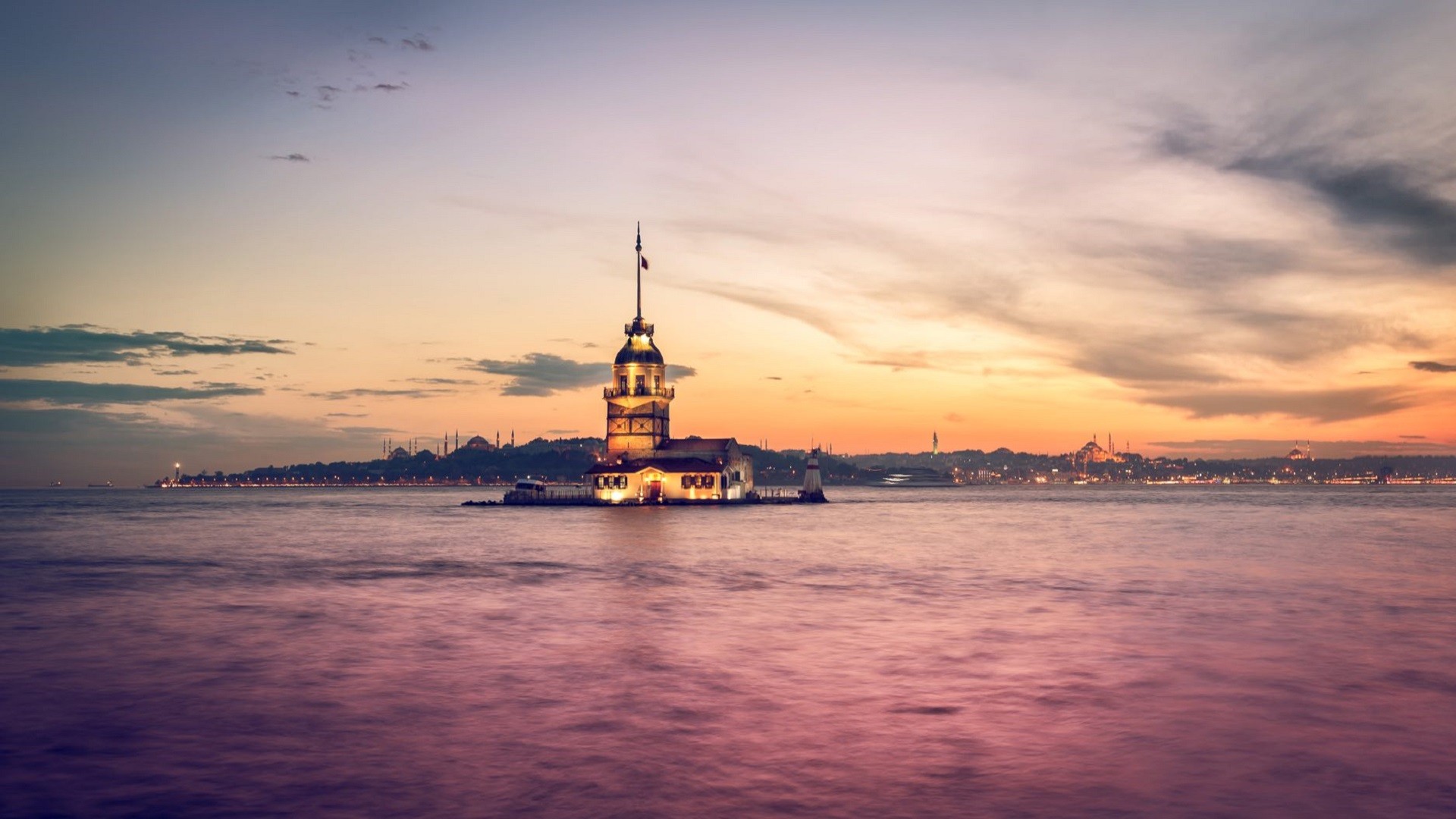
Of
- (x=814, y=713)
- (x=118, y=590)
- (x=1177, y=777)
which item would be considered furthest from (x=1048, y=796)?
(x=118, y=590)

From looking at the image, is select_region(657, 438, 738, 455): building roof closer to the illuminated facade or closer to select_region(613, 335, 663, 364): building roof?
the illuminated facade

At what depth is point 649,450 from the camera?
400ft

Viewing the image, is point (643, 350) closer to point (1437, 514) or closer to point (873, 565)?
point (873, 565)

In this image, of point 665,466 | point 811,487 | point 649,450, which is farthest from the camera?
point 811,487

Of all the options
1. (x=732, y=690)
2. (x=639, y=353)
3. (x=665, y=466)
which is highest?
(x=639, y=353)

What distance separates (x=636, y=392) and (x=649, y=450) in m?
7.10

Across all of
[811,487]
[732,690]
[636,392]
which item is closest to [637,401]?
[636,392]

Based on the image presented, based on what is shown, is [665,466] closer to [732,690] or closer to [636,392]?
[636,392]

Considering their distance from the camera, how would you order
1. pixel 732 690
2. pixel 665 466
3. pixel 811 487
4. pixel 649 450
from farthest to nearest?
pixel 811 487, pixel 649 450, pixel 665 466, pixel 732 690

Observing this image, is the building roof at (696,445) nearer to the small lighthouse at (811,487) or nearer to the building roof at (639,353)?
the building roof at (639,353)

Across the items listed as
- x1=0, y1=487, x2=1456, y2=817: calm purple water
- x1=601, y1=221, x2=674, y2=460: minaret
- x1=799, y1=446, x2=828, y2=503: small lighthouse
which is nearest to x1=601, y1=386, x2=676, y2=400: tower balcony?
x1=601, y1=221, x2=674, y2=460: minaret

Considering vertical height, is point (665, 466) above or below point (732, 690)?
above

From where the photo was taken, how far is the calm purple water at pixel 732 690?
15078 mm

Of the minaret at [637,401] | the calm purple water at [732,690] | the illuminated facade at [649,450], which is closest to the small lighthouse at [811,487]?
the illuminated facade at [649,450]
